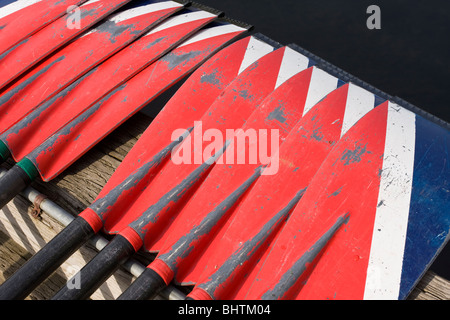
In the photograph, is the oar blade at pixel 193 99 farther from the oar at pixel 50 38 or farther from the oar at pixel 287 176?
the oar at pixel 50 38

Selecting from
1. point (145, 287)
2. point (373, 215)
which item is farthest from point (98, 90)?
point (373, 215)

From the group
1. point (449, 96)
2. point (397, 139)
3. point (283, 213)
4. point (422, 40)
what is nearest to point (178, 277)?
point (283, 213)

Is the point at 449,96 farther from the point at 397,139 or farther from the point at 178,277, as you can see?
the point at 178,277

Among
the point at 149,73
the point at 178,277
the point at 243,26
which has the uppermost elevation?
the point at 243,26

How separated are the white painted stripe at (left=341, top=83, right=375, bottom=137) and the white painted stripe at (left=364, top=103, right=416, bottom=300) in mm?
225

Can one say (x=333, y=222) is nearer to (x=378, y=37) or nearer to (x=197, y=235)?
(x=197, y=235)

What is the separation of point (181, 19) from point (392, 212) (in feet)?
10.4

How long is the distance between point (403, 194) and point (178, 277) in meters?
1.62

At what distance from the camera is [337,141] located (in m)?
3.62

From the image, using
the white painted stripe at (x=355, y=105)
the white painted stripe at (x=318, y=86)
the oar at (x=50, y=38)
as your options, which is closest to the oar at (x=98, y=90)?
the oar at (x=50, y=38)

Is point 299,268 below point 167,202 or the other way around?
below

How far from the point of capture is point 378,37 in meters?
7.88

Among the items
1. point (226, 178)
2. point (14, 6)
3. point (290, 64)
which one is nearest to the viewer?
point (226, 178)

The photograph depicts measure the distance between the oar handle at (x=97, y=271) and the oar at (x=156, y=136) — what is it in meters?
0.22
